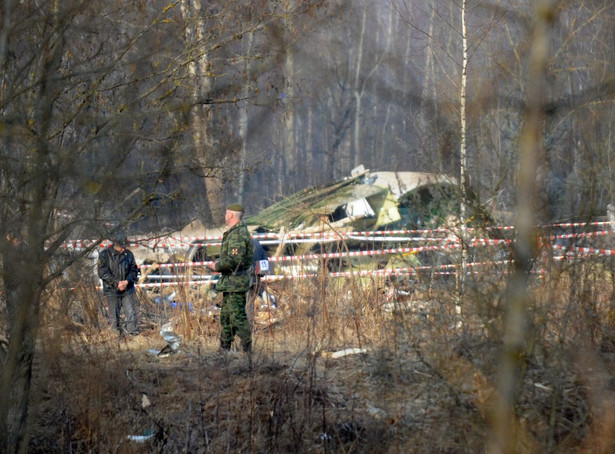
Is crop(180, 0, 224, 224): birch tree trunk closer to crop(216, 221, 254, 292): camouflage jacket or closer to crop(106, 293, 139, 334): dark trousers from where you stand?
crop(216, 221, 254, 292): camouflage jacket

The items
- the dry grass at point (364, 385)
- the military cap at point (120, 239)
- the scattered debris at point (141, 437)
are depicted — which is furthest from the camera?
the scattered debris at point (141, 437)

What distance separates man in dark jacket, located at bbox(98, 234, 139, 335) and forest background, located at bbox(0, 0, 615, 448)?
3.83 metres

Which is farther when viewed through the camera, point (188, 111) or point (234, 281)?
point (234, 281)

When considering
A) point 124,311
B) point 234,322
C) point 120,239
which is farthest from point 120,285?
point 120,239

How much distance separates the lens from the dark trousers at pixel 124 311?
919 centimetres

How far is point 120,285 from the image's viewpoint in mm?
9469

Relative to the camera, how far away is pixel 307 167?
3947cm

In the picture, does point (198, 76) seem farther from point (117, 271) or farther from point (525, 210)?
point (117, 271)

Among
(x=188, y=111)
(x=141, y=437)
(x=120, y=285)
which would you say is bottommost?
(x=141, y=437)

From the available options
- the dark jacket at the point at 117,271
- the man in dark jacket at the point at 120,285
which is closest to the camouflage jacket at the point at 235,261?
the man in dark jacket at the point at 120,285

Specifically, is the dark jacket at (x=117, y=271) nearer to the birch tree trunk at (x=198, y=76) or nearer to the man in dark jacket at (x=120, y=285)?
the man in dark jacket at (x=120, y=285)

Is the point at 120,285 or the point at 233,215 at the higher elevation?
the point at 233,215

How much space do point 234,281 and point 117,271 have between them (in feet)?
8.78

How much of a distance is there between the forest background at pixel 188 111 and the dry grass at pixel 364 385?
0.49m
